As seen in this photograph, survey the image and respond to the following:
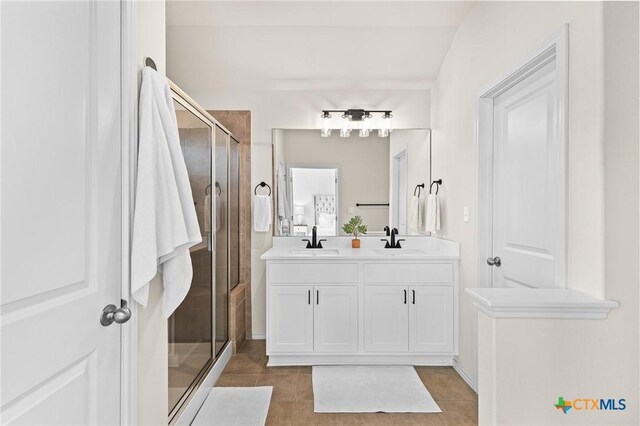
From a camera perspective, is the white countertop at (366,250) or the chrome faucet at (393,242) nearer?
the white countertop at (366,250)

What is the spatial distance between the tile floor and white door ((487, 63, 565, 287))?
31.4 inches

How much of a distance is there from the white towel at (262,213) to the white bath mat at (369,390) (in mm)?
1298

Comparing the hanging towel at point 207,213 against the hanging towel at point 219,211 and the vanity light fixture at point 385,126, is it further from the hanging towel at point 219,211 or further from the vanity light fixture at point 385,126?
the vanity light fixture at point 385,126

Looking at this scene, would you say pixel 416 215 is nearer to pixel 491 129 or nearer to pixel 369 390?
pixel 491 129

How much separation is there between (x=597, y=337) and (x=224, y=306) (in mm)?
2398

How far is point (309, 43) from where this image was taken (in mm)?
3227

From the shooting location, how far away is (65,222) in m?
1.06

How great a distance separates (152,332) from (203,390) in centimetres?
108

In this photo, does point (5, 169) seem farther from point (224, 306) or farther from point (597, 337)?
point (224, 306)

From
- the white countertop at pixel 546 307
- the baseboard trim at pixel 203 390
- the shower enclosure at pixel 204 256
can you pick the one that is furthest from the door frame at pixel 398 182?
the white countertop at pixel 546 307

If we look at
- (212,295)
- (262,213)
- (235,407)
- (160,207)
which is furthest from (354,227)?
(160,207)

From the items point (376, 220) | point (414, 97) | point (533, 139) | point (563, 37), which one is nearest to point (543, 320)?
point (533, 139)

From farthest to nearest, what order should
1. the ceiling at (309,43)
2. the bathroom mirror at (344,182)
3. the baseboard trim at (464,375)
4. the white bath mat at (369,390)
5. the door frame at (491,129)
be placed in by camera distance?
the bathroom mirror at (344,182) → the ceiling at (309,43) → the baseboard trim at (464,375) → the white bath mat at (369,390) → the door frame at (491,129)

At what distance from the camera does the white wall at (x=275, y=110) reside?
358 cm
